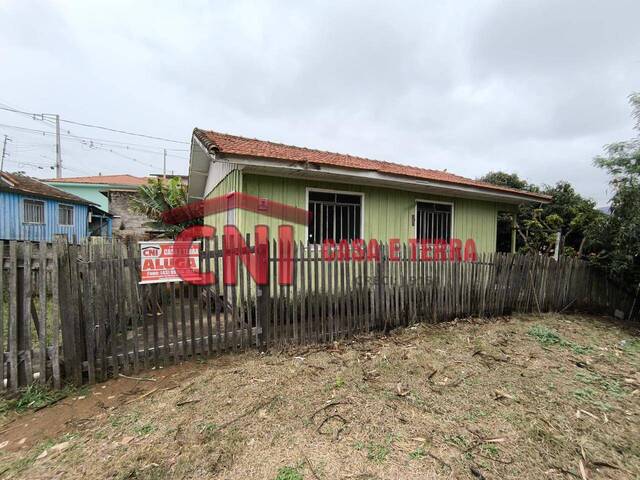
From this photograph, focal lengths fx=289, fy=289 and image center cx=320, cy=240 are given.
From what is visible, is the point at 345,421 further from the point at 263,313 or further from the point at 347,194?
the point at 347,194

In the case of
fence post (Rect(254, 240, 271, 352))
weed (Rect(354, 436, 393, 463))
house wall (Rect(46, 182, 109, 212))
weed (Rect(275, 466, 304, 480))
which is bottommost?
weed (Rect(354, 436, 393, 463))

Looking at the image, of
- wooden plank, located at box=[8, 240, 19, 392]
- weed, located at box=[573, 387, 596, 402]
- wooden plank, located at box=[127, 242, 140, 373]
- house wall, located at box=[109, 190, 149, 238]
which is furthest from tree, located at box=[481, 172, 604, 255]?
house wall, located at box=[109, 190, 149, 238]

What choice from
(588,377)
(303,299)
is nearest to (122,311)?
(303,299)

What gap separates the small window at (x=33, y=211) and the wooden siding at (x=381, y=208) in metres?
12.2

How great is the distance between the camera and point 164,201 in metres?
12.7

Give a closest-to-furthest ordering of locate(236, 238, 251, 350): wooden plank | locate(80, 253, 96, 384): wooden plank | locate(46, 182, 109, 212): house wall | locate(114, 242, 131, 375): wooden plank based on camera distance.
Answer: locate(80, 253, 96, 384): wooden plank → locate(114, 242, 131, 375): wooden plank → locate(236, 238, 251, 350): wooden plank → locate(46, 182, 109, 212): house wall

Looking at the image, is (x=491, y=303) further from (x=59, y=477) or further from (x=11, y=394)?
(x=11, y=394)

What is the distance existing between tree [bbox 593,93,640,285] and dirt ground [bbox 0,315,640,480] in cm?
389

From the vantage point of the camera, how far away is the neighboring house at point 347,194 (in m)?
5.43

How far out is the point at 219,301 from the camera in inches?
152

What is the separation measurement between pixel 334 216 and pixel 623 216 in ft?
23.3

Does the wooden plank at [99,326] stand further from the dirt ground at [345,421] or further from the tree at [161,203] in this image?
the tree at [161,203]

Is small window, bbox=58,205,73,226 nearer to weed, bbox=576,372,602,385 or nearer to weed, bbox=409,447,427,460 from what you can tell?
weed, bbox=409,447,427,460

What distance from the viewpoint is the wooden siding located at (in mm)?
5598
